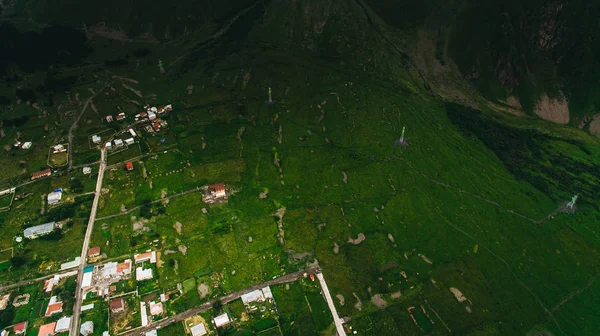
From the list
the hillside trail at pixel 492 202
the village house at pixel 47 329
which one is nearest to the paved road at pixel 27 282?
the village house at pixel 47 329

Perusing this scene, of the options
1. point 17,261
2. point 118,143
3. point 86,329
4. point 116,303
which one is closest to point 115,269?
point 116,303

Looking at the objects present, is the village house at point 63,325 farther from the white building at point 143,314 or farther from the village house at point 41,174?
the village house at point 41,174

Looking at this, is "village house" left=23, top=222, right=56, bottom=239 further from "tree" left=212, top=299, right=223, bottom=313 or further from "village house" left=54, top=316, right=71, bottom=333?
"tree" left=212, top=299, right=223, bottom=313

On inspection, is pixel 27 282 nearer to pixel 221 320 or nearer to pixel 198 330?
pixel 198 330

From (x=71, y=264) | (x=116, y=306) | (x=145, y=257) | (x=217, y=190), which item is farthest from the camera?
(x=217, y=190)

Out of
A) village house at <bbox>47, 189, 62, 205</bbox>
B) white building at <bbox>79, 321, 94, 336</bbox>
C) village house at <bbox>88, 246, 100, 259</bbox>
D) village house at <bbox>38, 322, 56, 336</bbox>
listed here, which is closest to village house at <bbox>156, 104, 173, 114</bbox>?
village house at <bbox>47, 189, 62, 205</bbox>

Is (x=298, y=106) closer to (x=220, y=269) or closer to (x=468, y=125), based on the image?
(x=468, y=125)
